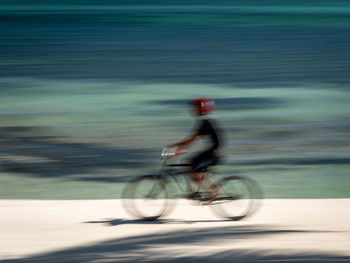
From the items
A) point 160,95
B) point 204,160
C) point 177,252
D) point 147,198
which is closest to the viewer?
point 177,252

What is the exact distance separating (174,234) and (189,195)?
1148 millimetres

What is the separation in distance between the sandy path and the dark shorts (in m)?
0.70

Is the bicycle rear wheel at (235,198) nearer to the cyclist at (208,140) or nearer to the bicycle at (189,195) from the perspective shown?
the bicycle at (189,195)

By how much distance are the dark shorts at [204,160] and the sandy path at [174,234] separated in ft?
2.30

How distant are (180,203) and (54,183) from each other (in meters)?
3.45

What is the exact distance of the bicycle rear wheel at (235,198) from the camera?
9.18 meters

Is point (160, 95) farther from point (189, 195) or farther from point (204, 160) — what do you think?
point (204, 160)

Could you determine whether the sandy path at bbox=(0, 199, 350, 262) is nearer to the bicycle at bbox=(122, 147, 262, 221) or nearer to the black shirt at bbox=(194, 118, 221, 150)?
the bicycle at bbox=(122, 147, 262, 221)

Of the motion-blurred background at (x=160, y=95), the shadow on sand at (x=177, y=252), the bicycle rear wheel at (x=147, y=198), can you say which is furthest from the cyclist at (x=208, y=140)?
the motion-blurred background at (x=160, y=95)

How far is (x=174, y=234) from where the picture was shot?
8141 mm

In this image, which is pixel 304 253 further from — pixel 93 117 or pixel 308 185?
pixel 93 117

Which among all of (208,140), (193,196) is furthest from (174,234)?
(208,140)

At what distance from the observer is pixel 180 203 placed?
10.4 m

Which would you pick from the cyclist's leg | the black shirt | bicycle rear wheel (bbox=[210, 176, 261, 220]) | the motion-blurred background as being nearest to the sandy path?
bicycle rear wheel (bbox=[210, 176, 261, 220])
